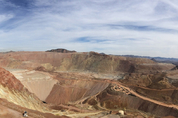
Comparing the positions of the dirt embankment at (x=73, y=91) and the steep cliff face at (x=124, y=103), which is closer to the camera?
the steep cliff face at (x=124, y=103)

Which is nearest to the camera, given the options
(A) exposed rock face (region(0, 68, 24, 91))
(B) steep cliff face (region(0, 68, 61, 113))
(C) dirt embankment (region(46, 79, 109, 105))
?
(B) steep cliff face (region(0, 68, 61, 113))

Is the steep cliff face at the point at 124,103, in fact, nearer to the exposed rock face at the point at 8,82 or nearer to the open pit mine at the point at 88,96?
the open pit mine at the point at 88,96

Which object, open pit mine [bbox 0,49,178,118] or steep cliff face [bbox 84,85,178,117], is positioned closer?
open pit mine [bbox 0,49,178,118]

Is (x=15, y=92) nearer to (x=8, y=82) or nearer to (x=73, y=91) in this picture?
(x=8, y=82)

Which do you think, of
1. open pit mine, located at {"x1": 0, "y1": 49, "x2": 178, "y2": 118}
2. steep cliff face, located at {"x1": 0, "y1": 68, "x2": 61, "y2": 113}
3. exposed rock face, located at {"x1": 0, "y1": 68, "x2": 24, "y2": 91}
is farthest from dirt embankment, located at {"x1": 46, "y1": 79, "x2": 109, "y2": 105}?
exposed rock face, located at {"x1": 0, "y1": 68, "x2": 24, "y2": 91}

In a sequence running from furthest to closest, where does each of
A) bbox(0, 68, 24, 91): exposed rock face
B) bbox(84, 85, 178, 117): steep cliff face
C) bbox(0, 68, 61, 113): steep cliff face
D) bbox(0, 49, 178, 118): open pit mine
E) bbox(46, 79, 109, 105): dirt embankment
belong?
bbox(46, 79, 109, 105): dirt embankment
bbox(84, 85, 178, 117): steep cliff face
bbox(0, 49, 178, 118): open pit mine
bbox(0, 68, 24, 91): exposed rock face
bbox(0, 68, 61, 113): steep cliff face

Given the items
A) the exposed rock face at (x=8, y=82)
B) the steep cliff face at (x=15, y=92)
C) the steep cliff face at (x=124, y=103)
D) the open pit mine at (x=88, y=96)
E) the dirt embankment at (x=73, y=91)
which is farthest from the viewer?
the dirt embankment at (x=73, y=91)

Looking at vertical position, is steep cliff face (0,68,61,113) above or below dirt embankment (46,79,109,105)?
above

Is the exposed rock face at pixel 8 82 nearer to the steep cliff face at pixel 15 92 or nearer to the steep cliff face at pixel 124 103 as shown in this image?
the steep cliff face at pixel 15 92

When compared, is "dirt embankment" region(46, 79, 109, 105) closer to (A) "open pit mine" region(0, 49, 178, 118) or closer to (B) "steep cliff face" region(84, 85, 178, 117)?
(A) "open pit mine" region(0, 49, 178, 118)

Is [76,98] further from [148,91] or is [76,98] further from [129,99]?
[148,91]

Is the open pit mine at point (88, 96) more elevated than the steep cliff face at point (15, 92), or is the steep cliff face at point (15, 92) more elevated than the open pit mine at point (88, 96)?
the steep cliff face at point (15, 92)

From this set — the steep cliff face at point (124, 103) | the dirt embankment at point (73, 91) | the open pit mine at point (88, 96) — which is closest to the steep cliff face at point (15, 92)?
the open pit mine at point (88, 96)

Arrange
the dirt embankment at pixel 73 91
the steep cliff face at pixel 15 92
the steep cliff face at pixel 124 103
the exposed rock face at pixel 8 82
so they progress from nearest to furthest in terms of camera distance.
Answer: the steep cliff face at pixel 15 92 < the exposed rock face at pixel 8 82 < the steep cliff face at pixel 124 103 < the dirt embankment at pixel 73 91
